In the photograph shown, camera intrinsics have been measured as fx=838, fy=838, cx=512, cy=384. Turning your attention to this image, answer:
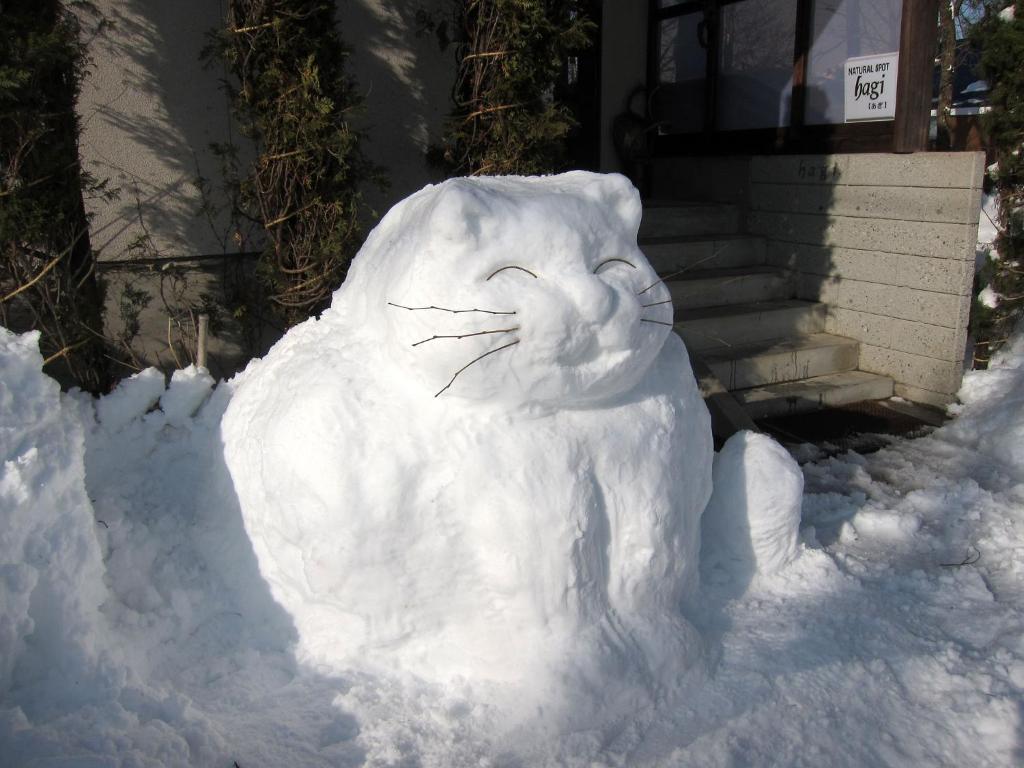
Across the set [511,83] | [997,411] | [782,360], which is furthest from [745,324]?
[511,83]

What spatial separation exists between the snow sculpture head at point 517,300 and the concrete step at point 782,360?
2.90m

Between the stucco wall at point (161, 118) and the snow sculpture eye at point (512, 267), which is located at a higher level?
the stucco wall at point (161, 118)

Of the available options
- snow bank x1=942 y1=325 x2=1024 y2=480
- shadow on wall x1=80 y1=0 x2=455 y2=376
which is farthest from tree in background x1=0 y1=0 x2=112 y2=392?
snow bank x1=942 y1=325 x2=1024 y2=480

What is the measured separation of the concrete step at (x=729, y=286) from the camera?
18.6 feet

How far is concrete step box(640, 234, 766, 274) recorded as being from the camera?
5754 millimetres

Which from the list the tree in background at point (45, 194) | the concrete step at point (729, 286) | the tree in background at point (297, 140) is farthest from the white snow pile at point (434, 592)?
the concrete step at point (729, 286)

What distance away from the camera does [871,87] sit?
18.7ft

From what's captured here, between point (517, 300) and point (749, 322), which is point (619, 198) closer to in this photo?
point (517, 300)

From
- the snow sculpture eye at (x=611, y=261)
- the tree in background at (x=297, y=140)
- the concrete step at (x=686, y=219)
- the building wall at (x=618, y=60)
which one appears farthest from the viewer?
the building wall at (x=618, y=60)

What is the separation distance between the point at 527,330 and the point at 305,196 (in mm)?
2303

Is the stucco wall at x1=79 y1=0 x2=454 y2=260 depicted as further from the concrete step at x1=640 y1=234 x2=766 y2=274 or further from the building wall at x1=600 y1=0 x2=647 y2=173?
the building wall at x1=600 y1=0 x2=647 y2=173

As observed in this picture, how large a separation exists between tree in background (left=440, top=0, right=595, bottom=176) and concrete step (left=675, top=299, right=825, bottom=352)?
148 cm

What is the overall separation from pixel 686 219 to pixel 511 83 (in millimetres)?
2353

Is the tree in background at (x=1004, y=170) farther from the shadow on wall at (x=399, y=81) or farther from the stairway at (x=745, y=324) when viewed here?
the shadow on wall at (x=399, y=81)
